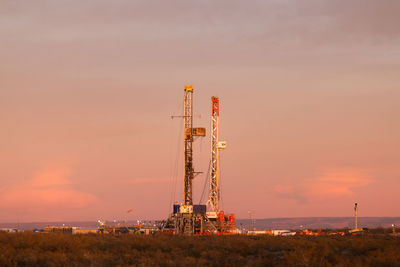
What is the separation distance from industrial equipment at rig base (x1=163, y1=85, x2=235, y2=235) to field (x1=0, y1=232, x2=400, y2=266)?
31908mm

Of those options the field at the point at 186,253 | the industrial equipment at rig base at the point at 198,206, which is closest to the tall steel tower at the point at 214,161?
the industrial equipment at rig base at the point at 198,206

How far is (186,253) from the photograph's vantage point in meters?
35.1

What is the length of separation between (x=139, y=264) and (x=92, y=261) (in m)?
2.81

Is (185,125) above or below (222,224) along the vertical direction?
above

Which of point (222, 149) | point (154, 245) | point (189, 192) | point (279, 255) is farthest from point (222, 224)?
point (279, 255)

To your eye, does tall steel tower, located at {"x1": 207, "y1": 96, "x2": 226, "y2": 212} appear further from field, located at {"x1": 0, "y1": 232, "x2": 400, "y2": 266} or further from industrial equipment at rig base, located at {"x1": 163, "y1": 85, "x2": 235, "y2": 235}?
field, located at {"x1": 0, "y1": 232, "x2": 400, "y2": 266}

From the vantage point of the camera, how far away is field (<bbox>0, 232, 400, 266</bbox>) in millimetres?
29828

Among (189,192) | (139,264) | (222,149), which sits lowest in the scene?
(139,264)

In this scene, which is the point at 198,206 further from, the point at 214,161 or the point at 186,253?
the point at 186,253

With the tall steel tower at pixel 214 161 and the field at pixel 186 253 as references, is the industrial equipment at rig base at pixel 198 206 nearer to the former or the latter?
the tall steel tower at pixel 214 161

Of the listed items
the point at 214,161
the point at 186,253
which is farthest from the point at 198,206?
the point at 186,253

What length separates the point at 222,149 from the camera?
92.3 metres

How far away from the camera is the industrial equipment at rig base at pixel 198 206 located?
73000 mm

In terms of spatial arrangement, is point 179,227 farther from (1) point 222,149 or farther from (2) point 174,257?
Answer: (2) point 174,257
